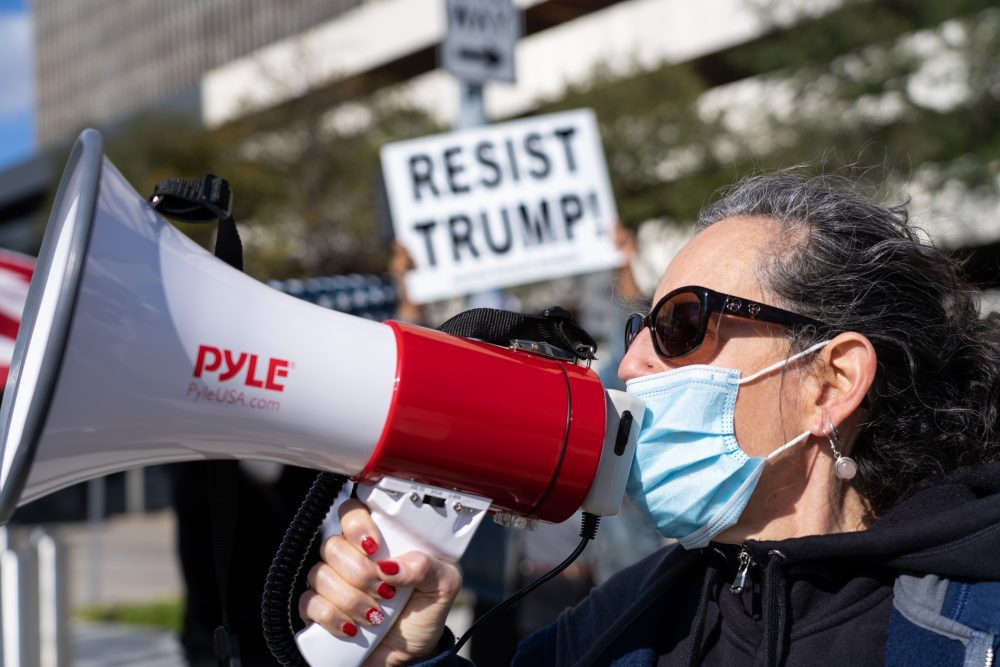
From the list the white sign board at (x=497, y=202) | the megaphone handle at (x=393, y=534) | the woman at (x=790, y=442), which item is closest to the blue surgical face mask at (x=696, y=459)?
the woman at (x=790, y=442)

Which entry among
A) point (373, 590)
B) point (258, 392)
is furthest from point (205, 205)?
point (373, 590)

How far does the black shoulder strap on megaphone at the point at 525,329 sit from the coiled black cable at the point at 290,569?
0.95 feet

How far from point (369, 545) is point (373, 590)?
0.06 meters

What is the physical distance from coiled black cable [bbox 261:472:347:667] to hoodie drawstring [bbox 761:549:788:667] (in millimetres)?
625

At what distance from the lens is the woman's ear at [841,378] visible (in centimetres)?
167

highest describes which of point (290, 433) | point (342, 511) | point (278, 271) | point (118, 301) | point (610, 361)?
point (118, 301)

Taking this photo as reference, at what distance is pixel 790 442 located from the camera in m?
1.68

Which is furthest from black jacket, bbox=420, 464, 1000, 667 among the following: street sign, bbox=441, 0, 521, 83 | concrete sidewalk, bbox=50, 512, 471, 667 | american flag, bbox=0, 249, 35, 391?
concrete sidewalk, bbox=50, 512, 471, 667

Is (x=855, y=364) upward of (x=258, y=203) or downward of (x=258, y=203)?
upward

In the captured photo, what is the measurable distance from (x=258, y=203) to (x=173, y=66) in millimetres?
54062

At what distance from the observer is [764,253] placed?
1737mm

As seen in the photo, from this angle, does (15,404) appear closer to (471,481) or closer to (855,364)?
(471,481)

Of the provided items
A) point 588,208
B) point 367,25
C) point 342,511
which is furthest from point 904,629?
point 367,25

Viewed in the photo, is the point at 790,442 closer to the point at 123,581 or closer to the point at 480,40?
the point at 480,40
